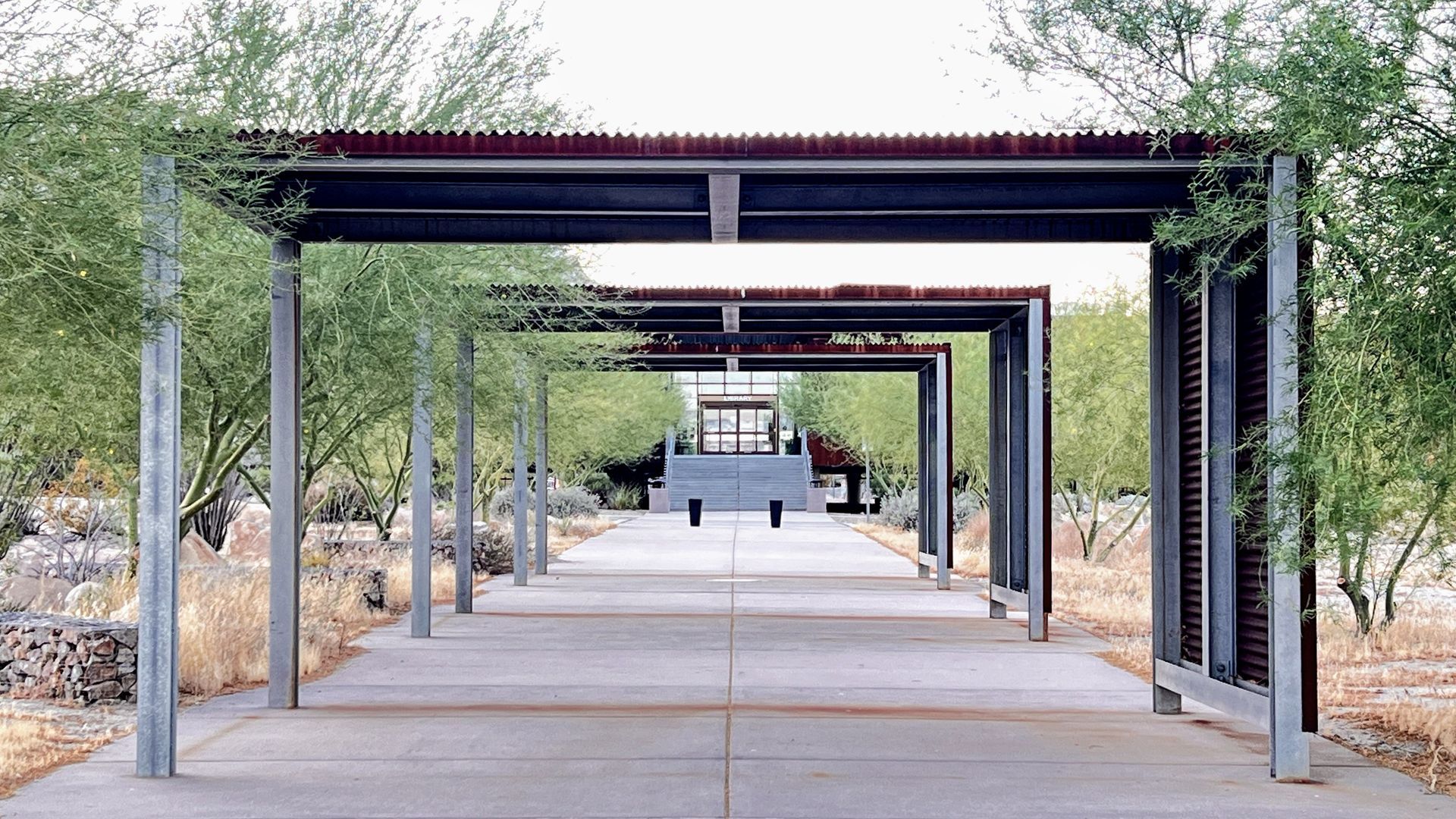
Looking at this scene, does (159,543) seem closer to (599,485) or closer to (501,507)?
(501,507)

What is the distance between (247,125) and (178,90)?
5.27m

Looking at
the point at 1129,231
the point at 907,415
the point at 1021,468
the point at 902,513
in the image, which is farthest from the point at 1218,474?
the point at 902,513

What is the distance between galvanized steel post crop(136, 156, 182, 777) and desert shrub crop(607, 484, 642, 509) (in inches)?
2278

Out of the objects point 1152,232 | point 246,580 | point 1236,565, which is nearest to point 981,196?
point 1152,232

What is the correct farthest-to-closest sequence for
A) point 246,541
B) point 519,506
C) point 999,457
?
1. point 246,541
2. point 519,506
3. point 999,457

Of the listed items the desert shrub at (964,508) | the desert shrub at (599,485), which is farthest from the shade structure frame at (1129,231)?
the desert shrub at (599,485)

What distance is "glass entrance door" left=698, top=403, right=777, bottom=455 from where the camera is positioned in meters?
86.5

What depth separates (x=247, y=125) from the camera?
43.9 feet

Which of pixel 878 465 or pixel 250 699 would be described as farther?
pixel 878 465

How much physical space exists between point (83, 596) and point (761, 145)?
9.34 meters

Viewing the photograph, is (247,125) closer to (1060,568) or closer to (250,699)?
(250,699)

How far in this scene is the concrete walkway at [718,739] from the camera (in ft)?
27.5

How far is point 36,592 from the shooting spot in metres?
18.9

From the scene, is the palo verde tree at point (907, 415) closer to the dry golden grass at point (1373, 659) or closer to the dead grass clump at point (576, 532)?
the dry golden grass at point (1373, 659)
